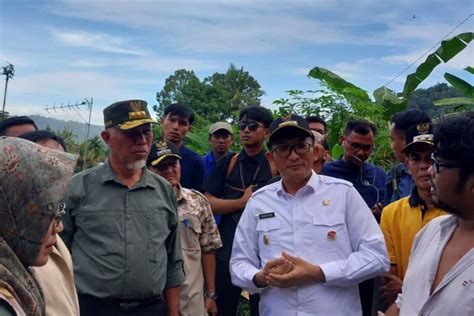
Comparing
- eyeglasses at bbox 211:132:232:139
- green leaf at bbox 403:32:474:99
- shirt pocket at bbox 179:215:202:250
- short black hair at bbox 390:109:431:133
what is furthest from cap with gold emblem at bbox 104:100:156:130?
green leaf at bbox 403:32:474:99

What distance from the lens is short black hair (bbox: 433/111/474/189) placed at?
187 cm

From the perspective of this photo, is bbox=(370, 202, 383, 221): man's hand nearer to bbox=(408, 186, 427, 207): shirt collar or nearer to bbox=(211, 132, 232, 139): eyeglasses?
bbox=(408, 186, 427, 207): shirt collar

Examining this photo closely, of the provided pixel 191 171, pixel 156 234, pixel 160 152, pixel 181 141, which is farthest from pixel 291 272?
pixel 181 141

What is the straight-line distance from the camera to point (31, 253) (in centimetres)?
174

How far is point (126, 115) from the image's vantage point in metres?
3.35

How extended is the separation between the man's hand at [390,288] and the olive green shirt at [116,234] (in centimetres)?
133

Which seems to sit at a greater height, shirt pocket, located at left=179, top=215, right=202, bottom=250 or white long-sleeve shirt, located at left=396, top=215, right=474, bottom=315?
white long-sleeve shirt, located at left=396, top=215, right=474, bottom=315

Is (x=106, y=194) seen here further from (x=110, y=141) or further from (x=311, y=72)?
(x=311, y=72)

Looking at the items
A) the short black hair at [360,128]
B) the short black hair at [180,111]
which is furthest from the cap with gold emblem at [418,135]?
the short black hair at [180,111]

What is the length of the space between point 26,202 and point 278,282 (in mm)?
1423

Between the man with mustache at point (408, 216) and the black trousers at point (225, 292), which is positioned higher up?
the man with mustache at point (408, 216)

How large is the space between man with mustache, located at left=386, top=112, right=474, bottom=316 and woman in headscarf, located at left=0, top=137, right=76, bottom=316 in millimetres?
1357

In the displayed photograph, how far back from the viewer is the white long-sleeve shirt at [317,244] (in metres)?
2.71

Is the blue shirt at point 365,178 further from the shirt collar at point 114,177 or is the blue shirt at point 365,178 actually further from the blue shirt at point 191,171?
the shirt collar at point 114,177
